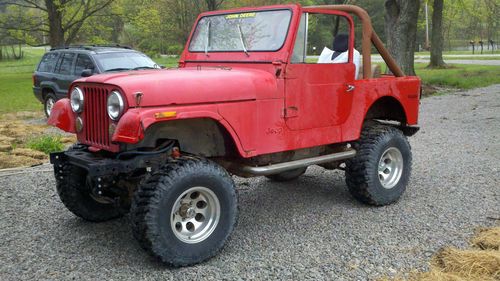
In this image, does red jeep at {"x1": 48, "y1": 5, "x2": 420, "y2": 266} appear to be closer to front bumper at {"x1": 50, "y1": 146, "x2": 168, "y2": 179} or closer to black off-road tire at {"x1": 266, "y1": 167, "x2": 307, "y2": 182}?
front bumper at {"x1": 50, "y1": 146, "x2": 168, "y2": 179}

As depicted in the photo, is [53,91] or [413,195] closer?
[413,195]

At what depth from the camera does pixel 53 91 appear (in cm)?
1301

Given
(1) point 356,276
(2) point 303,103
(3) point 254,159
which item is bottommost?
(1) point 356,276

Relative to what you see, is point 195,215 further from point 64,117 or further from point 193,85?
point 64,117

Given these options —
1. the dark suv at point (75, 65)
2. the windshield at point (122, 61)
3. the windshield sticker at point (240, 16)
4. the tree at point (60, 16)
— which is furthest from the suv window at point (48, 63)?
the tree at point (60, 16)

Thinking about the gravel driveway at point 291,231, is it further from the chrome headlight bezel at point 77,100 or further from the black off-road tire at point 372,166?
the chrome headlight bezel at point 77,100

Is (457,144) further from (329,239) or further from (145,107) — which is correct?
(145,107)

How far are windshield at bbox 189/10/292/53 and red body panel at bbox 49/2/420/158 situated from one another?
8 centimetres

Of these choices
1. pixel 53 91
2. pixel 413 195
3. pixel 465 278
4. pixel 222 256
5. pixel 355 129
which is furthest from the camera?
pixel 53 91

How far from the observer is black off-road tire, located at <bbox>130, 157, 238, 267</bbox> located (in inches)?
146

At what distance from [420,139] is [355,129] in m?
4.45

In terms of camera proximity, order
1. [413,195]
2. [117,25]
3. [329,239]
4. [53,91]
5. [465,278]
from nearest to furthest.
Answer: [465,278] → [329,239] → [413,195] → [53,91] → [117,25]

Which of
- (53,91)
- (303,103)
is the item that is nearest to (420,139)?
(303,103)

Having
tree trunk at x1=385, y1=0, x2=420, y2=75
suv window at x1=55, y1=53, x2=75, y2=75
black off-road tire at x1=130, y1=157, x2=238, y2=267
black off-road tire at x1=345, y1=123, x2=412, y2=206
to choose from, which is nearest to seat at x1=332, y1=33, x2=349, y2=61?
black off-road tire at x1=345, y1=123, x2=412, y2=206
